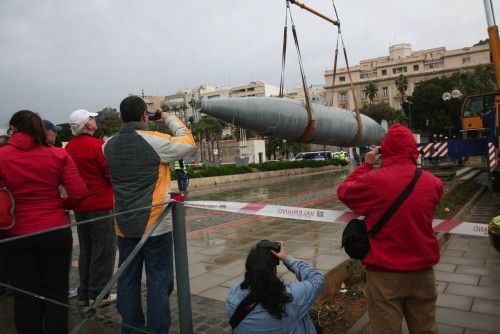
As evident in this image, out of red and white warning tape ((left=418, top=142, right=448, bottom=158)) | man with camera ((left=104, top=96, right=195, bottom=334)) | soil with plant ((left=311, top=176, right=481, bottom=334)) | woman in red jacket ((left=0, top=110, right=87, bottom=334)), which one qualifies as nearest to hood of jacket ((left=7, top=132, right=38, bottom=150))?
woman in red jacket ((left=0, top=110, right=87, bottom=334))

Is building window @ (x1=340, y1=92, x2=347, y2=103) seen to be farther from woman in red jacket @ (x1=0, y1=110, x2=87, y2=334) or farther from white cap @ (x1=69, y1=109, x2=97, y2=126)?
woman in red jacket @ (x1=0, y1=110, x2=87, y2=334)

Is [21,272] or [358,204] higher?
[358,204]

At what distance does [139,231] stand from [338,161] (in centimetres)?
3551

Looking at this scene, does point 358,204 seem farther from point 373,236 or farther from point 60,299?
point 60,299

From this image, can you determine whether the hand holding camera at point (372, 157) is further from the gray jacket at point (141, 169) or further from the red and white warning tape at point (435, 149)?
the red and white warning tape at point (435, 149)

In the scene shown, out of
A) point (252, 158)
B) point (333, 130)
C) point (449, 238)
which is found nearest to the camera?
point (333, 130)

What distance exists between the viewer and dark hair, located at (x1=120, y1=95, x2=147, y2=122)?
10.0ft

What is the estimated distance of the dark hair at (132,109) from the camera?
120 inches

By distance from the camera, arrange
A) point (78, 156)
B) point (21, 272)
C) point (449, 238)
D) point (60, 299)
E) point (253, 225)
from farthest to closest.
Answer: point (253, 225), point (449, 238), point (78, 156), point (60, 299), point (21, 272)

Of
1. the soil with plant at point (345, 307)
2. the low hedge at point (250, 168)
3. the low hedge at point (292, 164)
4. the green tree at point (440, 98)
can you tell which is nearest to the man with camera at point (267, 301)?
the soil with plant at point (345, 307)

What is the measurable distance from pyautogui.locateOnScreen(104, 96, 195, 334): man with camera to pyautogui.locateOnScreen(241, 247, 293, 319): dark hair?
3.06ft

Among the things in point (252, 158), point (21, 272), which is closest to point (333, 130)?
point (21, 272)

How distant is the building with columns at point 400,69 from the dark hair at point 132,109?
75.7 m

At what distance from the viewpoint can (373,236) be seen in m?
2.49
